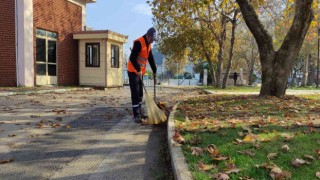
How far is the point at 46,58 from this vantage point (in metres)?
20.3

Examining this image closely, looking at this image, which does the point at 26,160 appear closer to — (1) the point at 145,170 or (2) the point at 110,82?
(1) the point at 145,170

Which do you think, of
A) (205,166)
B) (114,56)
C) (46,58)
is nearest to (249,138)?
(205,166)

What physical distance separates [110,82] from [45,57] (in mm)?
4416

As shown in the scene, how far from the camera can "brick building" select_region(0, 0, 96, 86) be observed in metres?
17.7

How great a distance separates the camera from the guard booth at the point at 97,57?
2216cm

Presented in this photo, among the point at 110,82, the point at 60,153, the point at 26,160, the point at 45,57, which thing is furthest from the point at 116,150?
the point at 110,82

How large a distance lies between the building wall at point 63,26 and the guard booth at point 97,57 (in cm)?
47

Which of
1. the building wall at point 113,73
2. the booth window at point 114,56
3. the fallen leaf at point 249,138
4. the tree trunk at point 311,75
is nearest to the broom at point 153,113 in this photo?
the fallen leaf at point 249,138

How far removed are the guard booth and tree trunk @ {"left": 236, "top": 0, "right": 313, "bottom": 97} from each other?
1168 cm

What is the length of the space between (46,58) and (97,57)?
330 cm

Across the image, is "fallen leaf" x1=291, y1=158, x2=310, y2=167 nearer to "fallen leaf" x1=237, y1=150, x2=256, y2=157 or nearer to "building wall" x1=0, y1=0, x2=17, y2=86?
"fallen leaf" x1=237, y1=150, x2=256, y2=157

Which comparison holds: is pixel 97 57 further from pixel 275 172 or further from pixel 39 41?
pixel 275 172

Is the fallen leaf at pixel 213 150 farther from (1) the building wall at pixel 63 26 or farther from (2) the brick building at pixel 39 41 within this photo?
(1) the building wall at pixel 63 26

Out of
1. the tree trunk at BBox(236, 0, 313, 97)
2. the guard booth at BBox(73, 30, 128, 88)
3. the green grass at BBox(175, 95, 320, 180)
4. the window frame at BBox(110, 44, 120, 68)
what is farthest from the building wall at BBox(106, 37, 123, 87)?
the green grass at BBox(175, 95, 320, 180)
